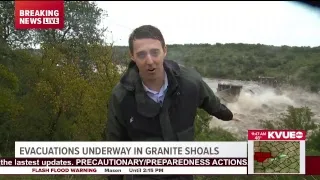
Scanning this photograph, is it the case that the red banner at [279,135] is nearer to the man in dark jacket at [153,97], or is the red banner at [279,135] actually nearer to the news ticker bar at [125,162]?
the news ticker bar at [125,162]

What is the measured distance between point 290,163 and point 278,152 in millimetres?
105

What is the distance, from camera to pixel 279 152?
345 cm

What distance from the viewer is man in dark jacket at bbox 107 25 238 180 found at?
120 inches

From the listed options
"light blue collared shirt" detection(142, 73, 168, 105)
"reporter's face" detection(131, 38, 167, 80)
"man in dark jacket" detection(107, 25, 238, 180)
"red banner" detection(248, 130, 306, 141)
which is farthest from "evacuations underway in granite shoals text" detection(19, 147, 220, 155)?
"reporter's face" detection(131, 38, 167, 80)

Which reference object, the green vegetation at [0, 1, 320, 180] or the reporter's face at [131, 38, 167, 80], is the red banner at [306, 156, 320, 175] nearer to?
the green vegetation at [0, 1, 320, 180]

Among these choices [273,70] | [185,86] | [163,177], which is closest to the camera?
[185,86]

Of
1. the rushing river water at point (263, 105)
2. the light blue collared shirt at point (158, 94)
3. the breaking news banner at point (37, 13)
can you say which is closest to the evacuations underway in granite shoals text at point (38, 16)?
the breaking news banner at point (37, 13)

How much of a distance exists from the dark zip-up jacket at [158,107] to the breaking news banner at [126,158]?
0.18 m

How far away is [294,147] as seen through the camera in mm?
3457

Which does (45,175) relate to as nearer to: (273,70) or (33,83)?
(33,83)

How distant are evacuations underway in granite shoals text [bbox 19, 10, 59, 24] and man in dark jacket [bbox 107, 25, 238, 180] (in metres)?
0.64

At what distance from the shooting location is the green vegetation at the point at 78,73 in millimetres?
3506

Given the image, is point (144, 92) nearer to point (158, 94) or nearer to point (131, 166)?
point (158, 94)

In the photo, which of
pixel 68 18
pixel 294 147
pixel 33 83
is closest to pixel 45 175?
pixel 33 83
